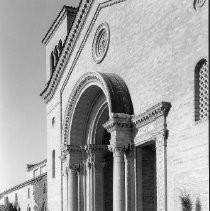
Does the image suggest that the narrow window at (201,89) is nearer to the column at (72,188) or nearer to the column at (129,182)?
the column at (129,182)

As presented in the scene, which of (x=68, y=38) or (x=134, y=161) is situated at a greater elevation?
(x=68, y=38)

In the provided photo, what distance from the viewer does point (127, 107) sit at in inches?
766

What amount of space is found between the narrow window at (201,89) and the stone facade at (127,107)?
10 cm

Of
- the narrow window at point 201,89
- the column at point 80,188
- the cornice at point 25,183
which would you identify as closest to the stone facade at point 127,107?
the column at point 80,188

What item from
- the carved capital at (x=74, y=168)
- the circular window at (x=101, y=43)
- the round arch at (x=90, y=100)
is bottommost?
the carved capital at (x=74, y=168)

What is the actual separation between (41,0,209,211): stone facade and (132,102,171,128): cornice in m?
0.04

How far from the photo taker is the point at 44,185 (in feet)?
129

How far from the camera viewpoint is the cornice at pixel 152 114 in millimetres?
16438

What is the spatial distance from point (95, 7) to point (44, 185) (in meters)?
19.5

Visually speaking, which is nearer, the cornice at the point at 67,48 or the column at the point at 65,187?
the cornice at the point at 67,48

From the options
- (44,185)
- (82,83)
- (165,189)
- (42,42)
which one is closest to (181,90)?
(165,189)

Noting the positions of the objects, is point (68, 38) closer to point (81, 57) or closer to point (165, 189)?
point (81, 57)

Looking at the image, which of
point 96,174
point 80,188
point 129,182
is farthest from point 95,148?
point 129,182

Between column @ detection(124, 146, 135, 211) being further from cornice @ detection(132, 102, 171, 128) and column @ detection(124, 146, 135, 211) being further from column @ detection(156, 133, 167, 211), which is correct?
column @ detection(156, 133, 167, 211)
